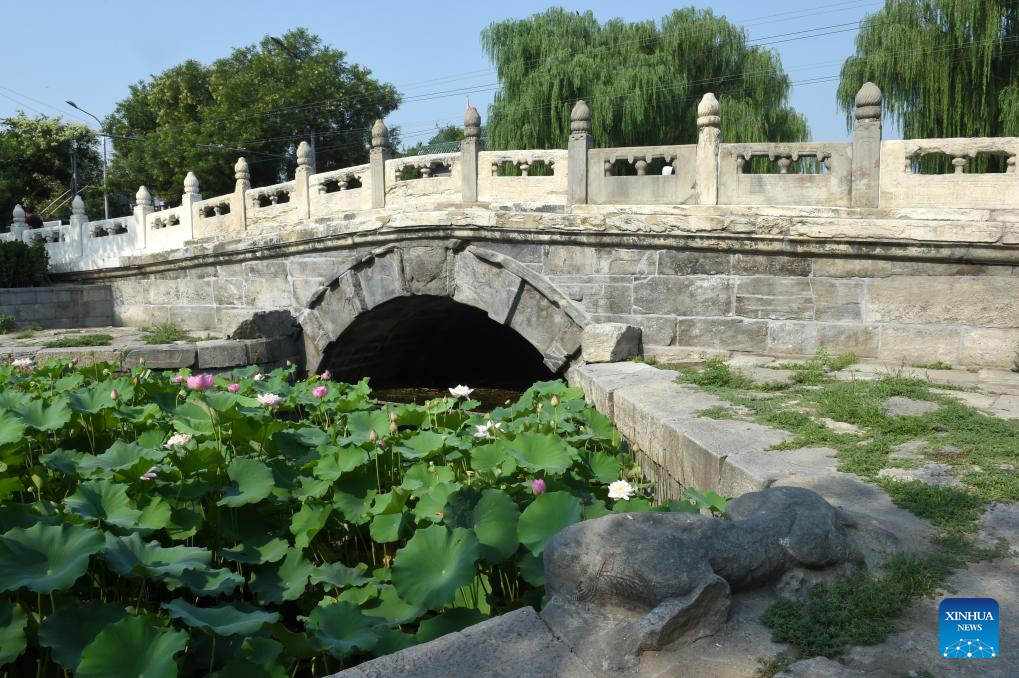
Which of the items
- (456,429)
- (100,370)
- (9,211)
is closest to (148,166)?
(9,211)

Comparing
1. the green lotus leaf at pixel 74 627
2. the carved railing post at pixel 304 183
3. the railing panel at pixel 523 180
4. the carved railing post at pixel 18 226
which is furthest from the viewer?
the carved railing post at pixel 18 226

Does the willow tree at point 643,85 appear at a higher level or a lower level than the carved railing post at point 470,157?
higher

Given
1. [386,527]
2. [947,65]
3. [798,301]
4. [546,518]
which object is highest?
[947,65]

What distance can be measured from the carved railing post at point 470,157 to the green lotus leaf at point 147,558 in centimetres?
622

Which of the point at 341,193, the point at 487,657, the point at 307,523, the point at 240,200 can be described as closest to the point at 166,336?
the point at 240,200

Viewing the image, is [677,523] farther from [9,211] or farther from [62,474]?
[9,211]

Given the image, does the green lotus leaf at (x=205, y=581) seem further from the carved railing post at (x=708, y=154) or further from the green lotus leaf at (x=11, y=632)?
the carved railing post at (x=708, y=154)

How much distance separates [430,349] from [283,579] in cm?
912

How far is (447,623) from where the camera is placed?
→ 7.39ft

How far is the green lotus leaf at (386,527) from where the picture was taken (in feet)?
9.00

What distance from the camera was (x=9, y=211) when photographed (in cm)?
2598

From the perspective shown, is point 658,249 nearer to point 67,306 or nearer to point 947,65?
point 947,65

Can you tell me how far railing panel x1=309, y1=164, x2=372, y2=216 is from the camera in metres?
8.80

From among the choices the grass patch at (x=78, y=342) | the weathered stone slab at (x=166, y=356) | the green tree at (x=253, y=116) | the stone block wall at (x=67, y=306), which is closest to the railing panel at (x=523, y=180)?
the weathered stone slab at (x=166, y=356)
